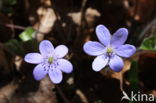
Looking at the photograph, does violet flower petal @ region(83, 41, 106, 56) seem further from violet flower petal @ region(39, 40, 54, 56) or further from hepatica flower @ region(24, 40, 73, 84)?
violet flower petal @ region(39, 40, 54, 56)

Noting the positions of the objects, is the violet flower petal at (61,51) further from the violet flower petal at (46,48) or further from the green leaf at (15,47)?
the green leaf at (15,47)

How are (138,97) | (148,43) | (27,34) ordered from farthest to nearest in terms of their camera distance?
(27,34)
(148,43)
(138,97)

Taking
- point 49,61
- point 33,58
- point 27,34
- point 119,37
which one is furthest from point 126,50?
point 27,34

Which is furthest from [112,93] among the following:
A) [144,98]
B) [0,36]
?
[0,36]

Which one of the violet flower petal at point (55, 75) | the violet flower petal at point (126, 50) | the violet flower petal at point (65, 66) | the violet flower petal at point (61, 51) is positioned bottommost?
the violet flower petal at point (55, 75)

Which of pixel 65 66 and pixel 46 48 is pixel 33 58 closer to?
pixel 46 48

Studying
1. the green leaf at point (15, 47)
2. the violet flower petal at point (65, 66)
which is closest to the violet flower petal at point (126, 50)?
the violet flower petal at point (65, 66)

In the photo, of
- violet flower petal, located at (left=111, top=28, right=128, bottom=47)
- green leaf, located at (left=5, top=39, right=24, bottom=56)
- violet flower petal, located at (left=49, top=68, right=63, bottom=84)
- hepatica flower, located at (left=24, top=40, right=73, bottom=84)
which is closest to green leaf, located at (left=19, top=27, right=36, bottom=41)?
green leaf, located at (left=5, top=39, right=24, bottom=56)
